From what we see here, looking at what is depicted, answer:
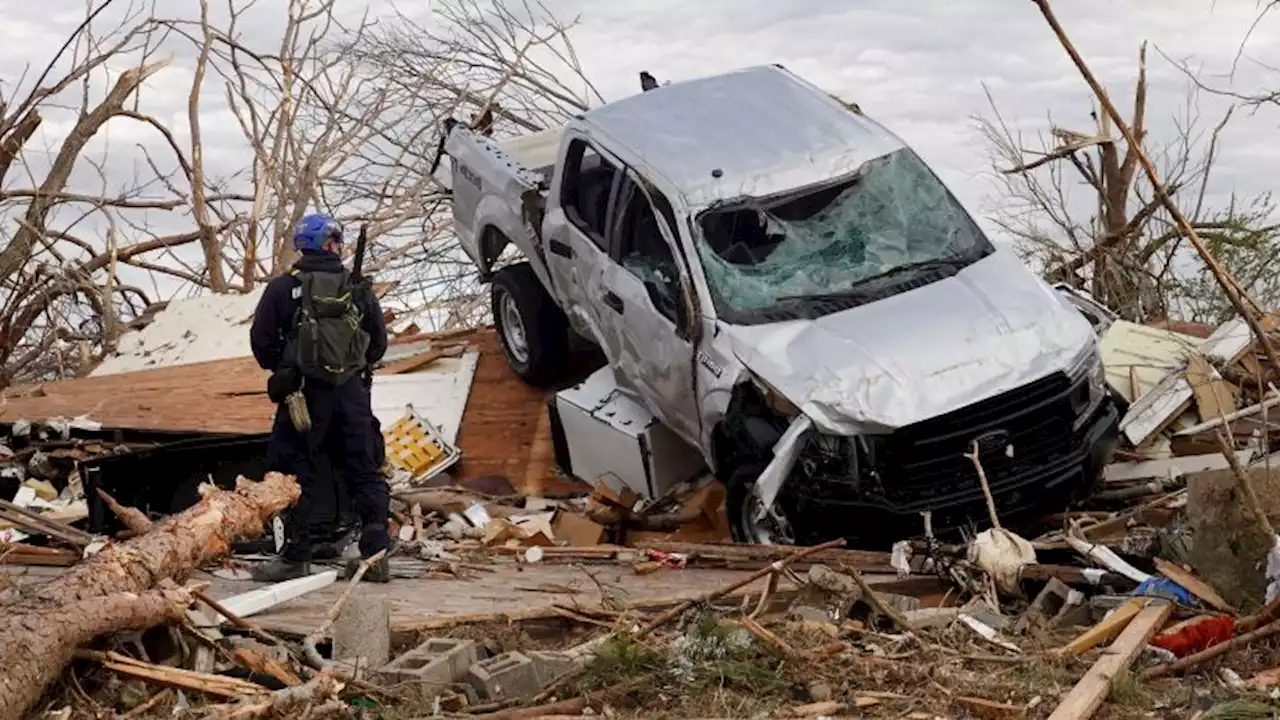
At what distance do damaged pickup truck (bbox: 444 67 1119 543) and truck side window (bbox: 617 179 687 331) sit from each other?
1 cm

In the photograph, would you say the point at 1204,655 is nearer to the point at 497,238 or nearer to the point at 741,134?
the point at 741,134

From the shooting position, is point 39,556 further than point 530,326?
No

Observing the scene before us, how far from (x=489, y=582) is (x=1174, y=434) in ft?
14.1

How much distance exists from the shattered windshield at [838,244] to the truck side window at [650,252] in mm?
251

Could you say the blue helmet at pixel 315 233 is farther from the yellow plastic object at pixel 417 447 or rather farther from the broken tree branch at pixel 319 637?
the yellow plastic object at pixel 417 447

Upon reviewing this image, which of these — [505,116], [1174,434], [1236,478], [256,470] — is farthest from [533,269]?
[505,116]

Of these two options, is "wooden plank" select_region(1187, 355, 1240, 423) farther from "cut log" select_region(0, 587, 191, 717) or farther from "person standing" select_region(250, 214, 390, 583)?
"cut log" select_region(0, 587, 191, 717)

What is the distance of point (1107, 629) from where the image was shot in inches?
233

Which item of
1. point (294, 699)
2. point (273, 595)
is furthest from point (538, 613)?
point (294, 699)

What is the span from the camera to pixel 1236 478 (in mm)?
6285

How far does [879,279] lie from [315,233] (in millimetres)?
3050

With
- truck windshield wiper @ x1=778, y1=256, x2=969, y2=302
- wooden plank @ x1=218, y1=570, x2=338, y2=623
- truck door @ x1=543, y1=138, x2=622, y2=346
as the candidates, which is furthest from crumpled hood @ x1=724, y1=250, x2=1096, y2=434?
wooden plank @ x1=218, y1=570, x2=338, y2=623

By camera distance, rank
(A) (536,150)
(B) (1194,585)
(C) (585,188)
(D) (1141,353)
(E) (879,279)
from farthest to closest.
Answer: (A) (536,150), (D) (1141,353), (C) (585,188), (E) (879,279), (B) (1194,585)

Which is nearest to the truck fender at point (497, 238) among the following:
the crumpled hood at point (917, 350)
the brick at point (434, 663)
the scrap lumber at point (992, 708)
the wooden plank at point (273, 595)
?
the crumpled hood at point (917, 350)
